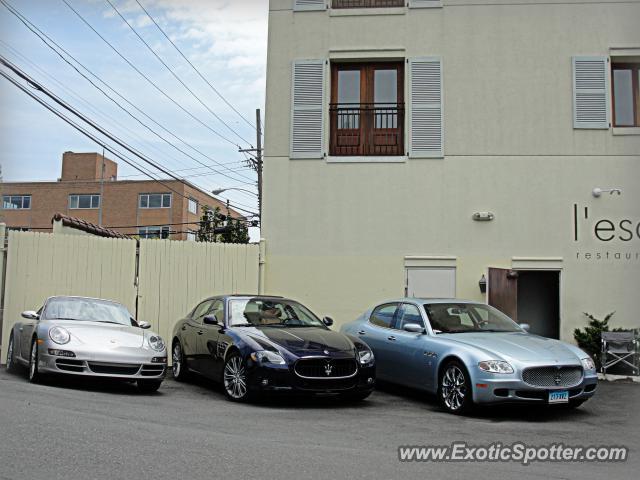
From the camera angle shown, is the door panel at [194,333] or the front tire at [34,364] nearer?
the front tire at [34,364]

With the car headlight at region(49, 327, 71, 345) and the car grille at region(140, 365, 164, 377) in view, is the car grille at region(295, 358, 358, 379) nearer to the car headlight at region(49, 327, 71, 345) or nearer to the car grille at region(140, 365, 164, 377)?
the car grille at region(140, 365, 164, 377)

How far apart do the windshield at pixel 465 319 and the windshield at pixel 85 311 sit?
4664 mm

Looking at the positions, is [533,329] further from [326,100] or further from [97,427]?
[97,427]

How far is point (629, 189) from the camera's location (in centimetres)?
1477

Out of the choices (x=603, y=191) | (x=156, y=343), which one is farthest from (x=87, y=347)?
(x=603, y=191)

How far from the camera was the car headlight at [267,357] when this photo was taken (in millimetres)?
9070

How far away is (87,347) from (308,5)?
971 centimetres

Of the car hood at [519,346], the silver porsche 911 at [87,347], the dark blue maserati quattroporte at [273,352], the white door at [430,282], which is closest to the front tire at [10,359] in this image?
the silver porsche 911 at [87,347]

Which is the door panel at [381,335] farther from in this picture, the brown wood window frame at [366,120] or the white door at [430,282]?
the brown wood window frame at [366,120]

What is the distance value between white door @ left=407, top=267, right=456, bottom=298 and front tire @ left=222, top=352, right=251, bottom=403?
6119 mm

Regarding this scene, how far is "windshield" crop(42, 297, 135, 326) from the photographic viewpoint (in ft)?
34.7

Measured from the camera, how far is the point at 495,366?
8562 mm

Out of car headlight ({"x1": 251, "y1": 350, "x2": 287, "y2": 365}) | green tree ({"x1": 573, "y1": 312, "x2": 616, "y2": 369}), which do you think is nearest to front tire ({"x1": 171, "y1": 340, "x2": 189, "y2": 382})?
car headlight ({"x1": 251, "y1": 350, "x2": 287, "y2": 365})

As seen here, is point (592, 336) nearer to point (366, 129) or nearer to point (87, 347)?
point (366, 129)
